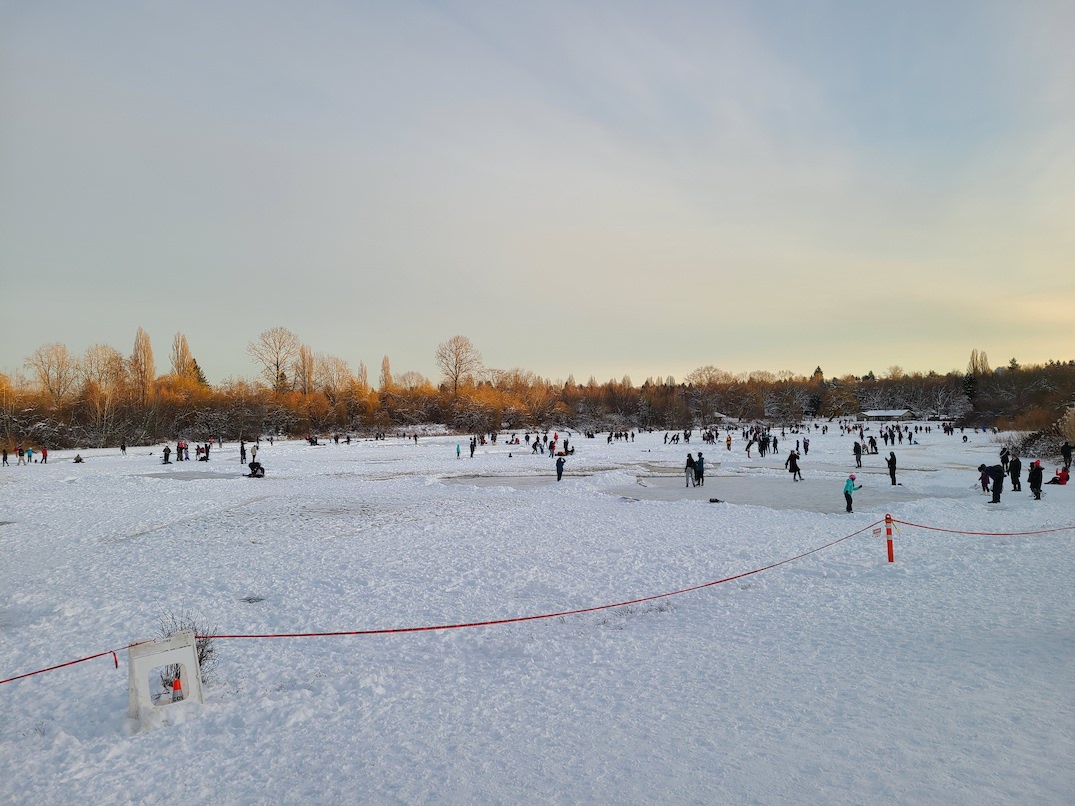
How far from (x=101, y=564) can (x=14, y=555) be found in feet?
8.91

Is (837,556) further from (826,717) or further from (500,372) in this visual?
(500,372)

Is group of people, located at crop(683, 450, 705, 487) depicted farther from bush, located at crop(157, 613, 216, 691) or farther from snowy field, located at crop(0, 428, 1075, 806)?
bush, located at crop(157, 613, 216, 691)

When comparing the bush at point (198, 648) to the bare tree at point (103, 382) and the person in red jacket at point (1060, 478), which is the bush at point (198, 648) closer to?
the person in red jacket at point (1060, 478)

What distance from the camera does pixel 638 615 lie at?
9.00m

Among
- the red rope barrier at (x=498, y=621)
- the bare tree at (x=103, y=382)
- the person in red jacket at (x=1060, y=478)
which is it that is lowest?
the red rope barrier at (x=498, y=621)

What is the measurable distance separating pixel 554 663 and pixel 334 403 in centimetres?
8896

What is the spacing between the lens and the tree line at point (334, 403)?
62594mm

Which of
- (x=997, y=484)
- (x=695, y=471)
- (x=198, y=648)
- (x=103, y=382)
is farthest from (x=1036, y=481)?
(x=103, y=382)

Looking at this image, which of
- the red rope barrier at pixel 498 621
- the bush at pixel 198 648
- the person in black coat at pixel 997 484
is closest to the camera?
the bush at pixel 198 648

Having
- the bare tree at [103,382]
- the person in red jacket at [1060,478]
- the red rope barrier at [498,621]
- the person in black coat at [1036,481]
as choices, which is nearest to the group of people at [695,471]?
the person in black coat at [1036,481]

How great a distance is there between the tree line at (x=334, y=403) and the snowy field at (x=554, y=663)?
41.3 m

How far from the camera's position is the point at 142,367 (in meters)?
72.8

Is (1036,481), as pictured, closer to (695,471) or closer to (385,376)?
(695,471)

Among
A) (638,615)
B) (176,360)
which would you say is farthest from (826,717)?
(176,360)
